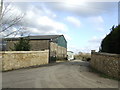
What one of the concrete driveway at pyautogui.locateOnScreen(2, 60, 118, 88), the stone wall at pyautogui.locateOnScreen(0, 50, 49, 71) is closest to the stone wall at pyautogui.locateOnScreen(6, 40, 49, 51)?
the stone wall at pyautogui.locateOnScreen(0, 50, 49, 71)

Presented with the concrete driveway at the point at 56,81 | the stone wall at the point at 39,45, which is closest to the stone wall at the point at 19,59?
the concrete driveway at the point at 56,81

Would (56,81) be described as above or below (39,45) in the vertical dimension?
below

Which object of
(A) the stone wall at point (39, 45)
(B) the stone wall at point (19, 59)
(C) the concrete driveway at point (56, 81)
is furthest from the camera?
(A) the stone wall at point (39, 45)

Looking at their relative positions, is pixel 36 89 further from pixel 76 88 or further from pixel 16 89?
pixel 76 88

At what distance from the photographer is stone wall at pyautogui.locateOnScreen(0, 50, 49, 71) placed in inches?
706

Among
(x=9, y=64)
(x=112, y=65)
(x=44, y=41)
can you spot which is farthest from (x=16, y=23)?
(x=44, y=41)

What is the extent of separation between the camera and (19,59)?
67.4 ft

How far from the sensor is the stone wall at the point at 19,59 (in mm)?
17922

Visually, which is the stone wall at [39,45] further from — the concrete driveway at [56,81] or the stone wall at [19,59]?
the concrete driveway at [56,81]

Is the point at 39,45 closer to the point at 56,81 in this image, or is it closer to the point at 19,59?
the point at 19,59

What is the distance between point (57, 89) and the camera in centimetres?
864

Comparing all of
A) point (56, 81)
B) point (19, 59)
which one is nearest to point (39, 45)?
point (19, 59)

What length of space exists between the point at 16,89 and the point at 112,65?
8083 mm

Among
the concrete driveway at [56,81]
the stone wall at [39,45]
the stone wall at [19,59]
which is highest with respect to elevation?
the stone wall at [39,45]
